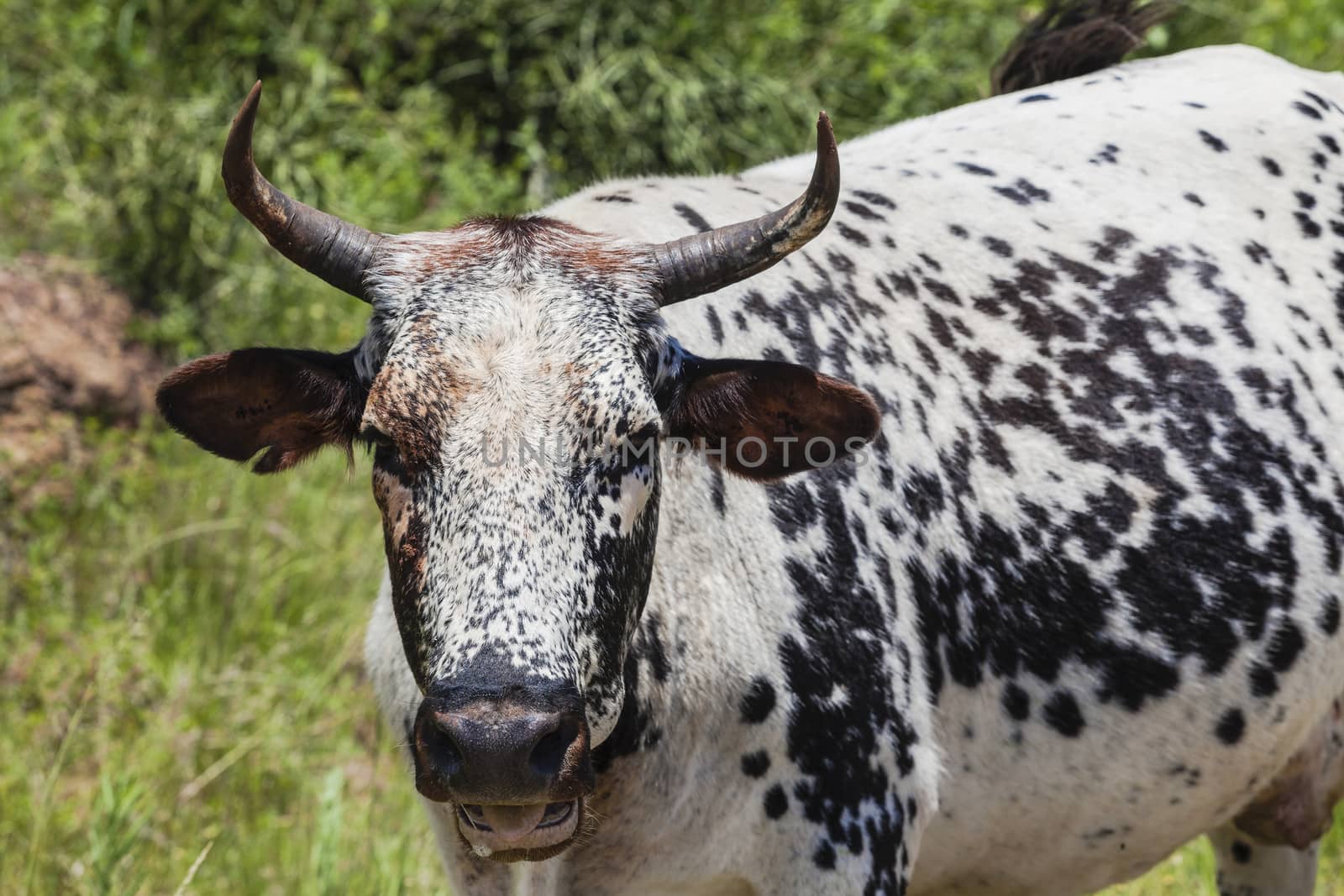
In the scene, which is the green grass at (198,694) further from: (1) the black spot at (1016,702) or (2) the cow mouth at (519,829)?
(1) the black spot at (1016,702)

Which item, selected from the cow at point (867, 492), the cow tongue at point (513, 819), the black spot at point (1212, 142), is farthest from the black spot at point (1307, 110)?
the cow tongue at point (513, 819)

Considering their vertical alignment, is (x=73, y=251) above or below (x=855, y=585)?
below

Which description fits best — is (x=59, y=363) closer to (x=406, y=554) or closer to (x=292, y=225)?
(x=292, y=225)

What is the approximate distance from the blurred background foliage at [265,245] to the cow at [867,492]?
110 centimetres

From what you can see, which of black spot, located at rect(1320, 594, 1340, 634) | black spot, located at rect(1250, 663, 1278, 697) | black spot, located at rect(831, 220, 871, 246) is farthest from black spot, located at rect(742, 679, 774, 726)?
black spot, located at rect(1320, 594, 1340, 634)

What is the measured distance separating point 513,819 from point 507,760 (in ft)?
0.65

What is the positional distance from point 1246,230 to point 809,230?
1633mm

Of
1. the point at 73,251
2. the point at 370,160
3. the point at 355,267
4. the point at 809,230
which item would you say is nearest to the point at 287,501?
the point at 73,251

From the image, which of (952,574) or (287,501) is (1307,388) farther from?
(287,501)

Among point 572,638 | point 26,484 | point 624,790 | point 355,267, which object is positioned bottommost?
point 26,484

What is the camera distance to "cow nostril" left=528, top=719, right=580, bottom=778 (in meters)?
2.27

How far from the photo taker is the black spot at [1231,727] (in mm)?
3416

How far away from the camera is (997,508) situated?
3.27 m

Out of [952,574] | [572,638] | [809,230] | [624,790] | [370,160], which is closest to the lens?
[572,638]
